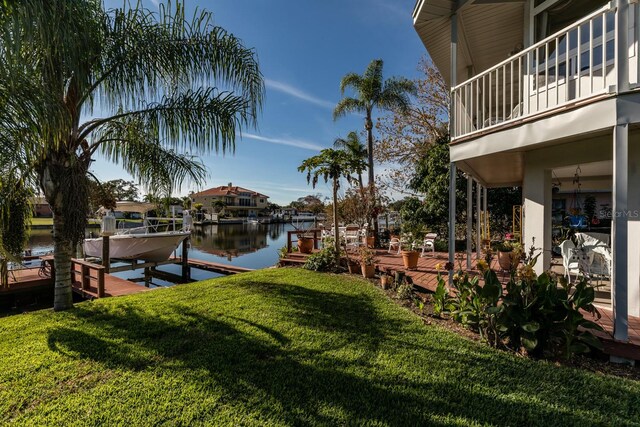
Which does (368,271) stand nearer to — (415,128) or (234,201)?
(415,128)

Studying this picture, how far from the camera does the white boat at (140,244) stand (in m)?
13.4

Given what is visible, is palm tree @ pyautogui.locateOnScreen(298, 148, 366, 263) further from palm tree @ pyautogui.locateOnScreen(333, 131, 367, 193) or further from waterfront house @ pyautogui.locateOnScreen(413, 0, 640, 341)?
palm tree @ pyautogui.locateOnScreen(333, 131, 367, 193)

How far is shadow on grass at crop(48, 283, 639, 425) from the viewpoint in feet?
8.24

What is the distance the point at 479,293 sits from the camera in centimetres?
368

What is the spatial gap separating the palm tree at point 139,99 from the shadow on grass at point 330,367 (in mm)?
2469

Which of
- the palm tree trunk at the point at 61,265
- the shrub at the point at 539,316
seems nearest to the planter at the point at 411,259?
the shrub at the point at 539,316

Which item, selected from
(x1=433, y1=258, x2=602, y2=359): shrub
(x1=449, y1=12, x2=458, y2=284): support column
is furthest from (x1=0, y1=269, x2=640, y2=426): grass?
(x1=449, y1=12, x2=458, y2=284): support column

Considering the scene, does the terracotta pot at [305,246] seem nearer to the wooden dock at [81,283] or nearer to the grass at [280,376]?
the wooden dock at [81,283]

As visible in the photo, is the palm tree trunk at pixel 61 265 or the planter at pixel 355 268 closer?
the palm tree trunk at pixel 61 265

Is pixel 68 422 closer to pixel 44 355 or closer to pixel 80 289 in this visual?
pixel 44 355

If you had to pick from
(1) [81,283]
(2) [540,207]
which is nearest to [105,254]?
(1) [81,283]

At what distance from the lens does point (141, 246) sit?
13.7 m

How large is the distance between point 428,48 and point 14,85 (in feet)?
25.6

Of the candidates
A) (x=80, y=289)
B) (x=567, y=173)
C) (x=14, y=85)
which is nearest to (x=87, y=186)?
(x=14, y=85)
